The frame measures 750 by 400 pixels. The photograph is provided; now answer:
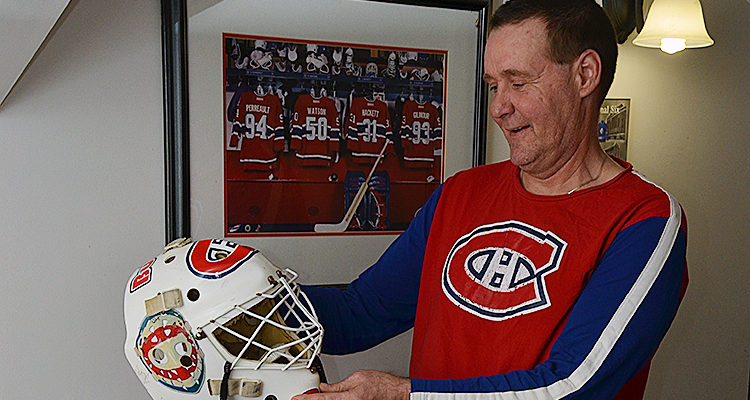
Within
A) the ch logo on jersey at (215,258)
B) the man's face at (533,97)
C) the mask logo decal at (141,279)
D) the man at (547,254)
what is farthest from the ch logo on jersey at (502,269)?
the mask logo decal at (141,279)

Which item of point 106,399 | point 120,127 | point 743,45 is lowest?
point 106,399

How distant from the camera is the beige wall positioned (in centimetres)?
156

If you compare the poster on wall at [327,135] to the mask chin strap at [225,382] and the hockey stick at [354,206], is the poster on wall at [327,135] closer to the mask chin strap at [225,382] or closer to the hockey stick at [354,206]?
the hockey stick at [354,206]

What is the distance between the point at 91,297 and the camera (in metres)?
1.45

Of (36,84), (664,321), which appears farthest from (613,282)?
(36,84)

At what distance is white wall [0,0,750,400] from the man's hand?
2.40 ft

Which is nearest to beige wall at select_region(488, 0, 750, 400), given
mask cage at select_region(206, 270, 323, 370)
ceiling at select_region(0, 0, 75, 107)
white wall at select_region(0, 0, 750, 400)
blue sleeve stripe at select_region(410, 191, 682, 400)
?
white wall at select_region(0, 0, 750, 400)

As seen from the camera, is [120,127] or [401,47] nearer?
[120,127]

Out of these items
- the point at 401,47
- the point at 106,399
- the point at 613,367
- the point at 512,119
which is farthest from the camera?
the point at 401,47

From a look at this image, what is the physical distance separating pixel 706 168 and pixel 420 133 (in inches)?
26.3

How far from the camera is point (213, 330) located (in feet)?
3.20

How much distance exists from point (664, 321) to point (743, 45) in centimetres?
90

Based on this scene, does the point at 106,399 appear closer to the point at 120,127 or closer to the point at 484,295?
the point at 120,127

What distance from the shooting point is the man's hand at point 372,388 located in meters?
0.90
